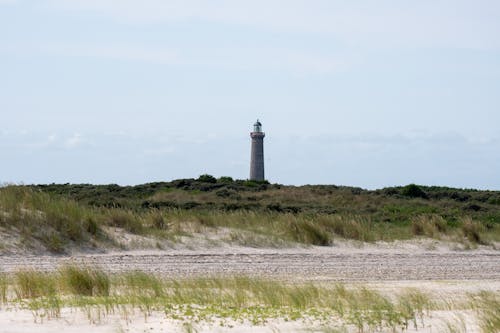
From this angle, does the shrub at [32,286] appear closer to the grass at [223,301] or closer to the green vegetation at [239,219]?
the grass at [223,301]

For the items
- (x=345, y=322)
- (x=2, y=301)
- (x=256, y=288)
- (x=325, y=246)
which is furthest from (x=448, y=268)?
(x=2, y=301)

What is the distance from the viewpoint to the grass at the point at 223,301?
11.2 metres

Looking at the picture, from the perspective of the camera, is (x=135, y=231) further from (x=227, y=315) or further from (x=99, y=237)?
(x=227, y=315)

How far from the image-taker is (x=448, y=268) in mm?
20734

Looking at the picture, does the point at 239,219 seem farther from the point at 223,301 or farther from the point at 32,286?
the point at 223,301

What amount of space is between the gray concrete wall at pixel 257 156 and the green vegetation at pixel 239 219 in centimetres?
1830

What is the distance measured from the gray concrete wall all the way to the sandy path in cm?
3726

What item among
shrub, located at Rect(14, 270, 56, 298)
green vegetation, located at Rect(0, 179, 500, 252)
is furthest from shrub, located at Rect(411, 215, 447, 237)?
shrub, located at Rect(14, 270, 56, 298)

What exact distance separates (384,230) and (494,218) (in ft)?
28.7

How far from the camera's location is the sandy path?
1822 centimetres

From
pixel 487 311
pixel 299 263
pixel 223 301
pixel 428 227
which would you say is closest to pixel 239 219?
pixel 299 263

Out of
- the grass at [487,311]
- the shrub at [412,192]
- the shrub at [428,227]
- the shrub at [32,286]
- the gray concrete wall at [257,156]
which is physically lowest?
the grass at [487,311]

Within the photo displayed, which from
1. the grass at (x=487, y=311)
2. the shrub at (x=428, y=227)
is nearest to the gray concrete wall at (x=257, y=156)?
the shrub at (x=428, y=227)

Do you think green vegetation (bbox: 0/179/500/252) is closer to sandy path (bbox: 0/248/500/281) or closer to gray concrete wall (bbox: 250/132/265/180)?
sandy path (bbox: 0/248/500/281)
